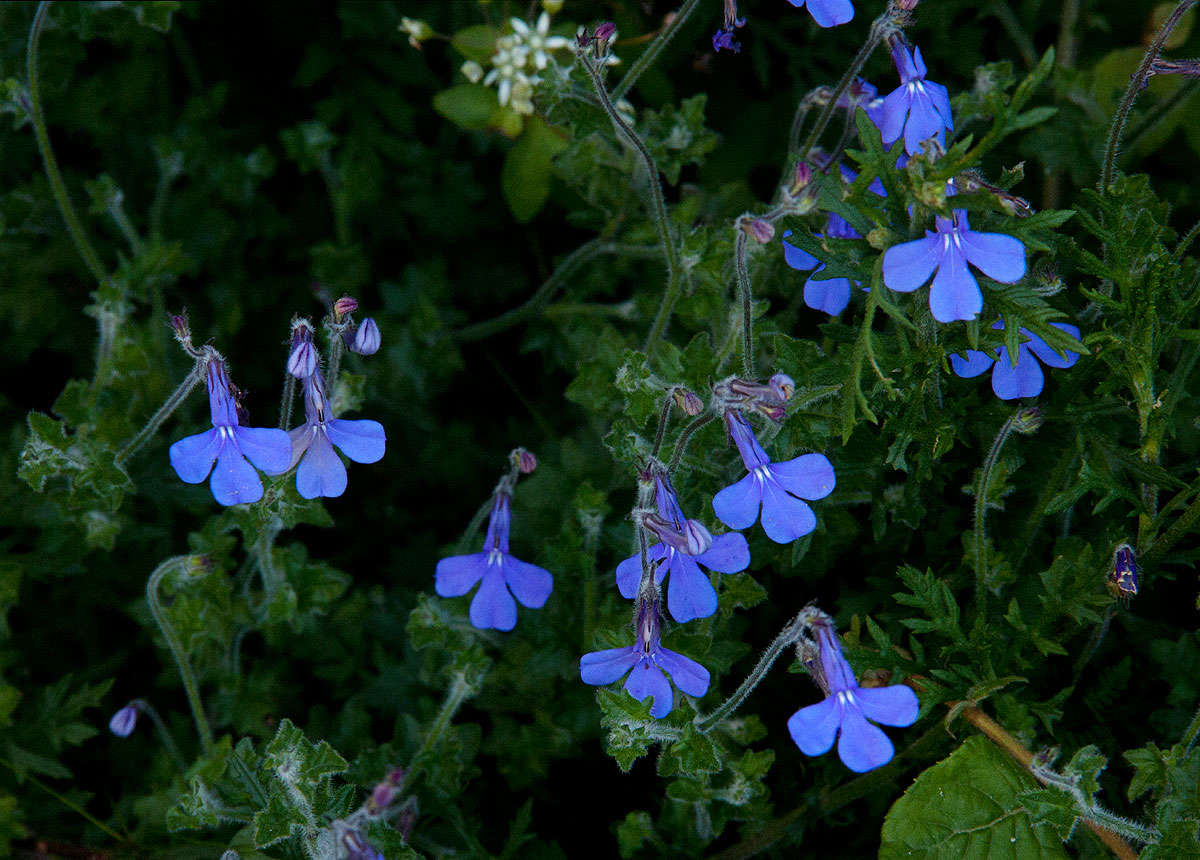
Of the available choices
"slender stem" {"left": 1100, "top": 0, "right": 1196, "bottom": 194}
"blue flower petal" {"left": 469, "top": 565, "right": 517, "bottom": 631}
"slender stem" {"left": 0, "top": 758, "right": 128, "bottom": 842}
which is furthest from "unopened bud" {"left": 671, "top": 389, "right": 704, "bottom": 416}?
"slender stem" {"left": 0, "top": 758, "right": 128, "bottom": 842}

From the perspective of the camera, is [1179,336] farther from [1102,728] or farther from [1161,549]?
[1102,728]

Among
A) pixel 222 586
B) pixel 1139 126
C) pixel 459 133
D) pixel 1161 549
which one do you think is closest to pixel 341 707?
pixel 222 586

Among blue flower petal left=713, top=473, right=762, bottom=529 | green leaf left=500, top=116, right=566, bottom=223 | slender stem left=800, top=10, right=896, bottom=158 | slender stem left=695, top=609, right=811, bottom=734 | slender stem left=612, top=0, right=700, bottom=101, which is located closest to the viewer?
slender stem left=695, top=609, right=811, bottom=734

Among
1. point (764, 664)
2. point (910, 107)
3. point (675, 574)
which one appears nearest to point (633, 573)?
point (675, 574)

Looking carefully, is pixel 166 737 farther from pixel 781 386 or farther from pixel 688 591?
pixel 781 386

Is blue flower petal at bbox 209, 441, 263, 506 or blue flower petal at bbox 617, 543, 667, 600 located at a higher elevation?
blue flower petal at bbox 209, 441, 263, 506

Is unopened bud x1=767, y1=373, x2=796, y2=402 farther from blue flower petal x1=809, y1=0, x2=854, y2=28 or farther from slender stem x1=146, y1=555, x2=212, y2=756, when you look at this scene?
slender stem x1=146, y1=555, x2=212, y2=756
